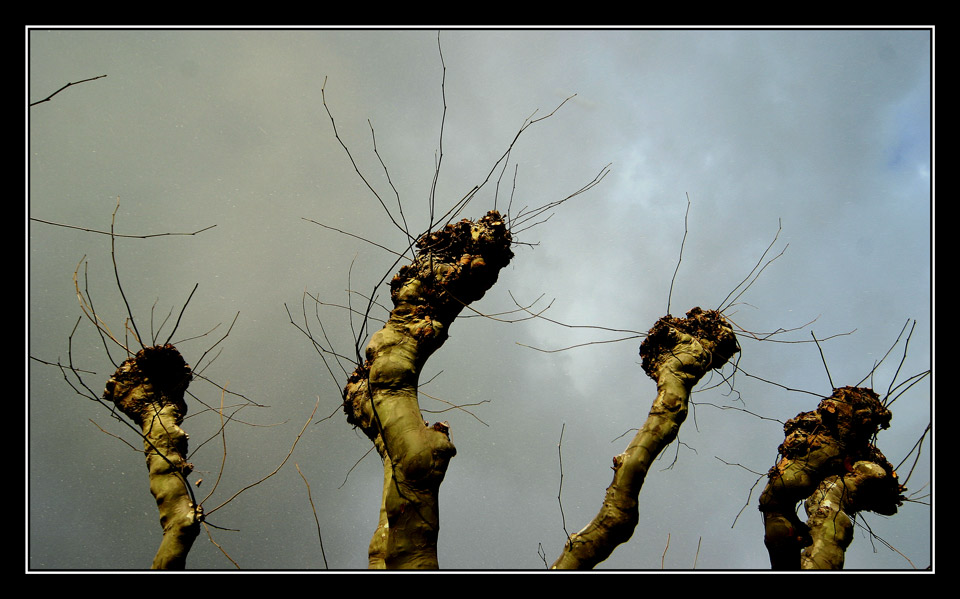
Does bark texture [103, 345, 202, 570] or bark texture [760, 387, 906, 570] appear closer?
bark texture [103, 345, 202, 570]

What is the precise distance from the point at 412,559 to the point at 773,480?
3.07 meters

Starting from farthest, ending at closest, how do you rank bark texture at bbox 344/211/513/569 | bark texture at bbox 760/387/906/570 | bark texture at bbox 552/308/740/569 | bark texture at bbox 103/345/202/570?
bark texture at bbox 760/387/906/570 < bark texture at bbox 103/345/202/570 < bark texture at bbox 552/308/740/569 < bark texture at bbox 344/211/513/569

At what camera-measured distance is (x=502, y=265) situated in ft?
13.4

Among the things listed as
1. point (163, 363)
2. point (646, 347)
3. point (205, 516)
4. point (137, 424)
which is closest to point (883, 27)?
point (646, 347)

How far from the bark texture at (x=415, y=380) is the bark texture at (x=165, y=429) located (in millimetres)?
1320

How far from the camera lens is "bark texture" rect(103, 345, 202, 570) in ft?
11.6

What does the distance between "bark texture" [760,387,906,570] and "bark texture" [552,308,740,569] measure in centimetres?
87

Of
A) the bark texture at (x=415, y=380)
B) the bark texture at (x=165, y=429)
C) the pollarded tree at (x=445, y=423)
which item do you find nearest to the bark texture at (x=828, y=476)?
the pollarded tree at (x=445, y=423)

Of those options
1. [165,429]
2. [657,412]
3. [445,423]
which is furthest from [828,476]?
[165,429]

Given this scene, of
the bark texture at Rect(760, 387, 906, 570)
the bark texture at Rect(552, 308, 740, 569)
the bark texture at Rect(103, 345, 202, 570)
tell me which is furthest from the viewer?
the bark texture at Rect(760, 387, 906, 570)

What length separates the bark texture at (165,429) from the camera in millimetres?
3527

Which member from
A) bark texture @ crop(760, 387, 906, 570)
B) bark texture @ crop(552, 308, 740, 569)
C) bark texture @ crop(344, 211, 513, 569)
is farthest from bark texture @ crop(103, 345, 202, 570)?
bark texture @ crop(760, 387, 906, 570)

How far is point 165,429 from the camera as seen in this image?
4.21 metres

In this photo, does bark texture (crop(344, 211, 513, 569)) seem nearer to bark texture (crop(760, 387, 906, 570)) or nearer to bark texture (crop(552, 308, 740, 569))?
bark texture (crop(552, 308, 740, 569))
